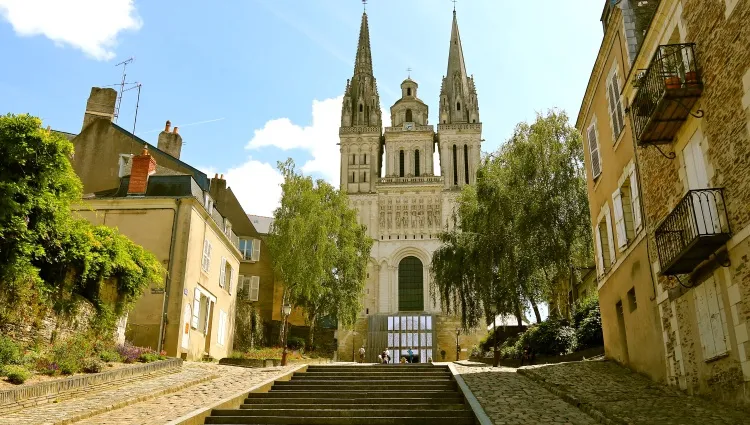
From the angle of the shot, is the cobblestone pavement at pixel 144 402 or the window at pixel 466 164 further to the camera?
the window at pixel 466 164

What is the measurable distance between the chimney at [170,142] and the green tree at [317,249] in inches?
217

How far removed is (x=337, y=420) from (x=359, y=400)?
1840mm

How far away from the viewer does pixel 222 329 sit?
2519 cm

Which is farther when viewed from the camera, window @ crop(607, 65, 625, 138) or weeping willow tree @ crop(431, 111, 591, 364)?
weeping willow tree @ crop(431, 111, 591, 364)

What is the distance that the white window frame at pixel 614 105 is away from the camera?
1420 cm

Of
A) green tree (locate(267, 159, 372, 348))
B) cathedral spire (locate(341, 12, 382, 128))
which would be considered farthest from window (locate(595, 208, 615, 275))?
cathedral spire (locate(341, 12, 382, 128))

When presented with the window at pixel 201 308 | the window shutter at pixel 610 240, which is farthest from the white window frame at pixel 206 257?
the window shutter at pixel 610 240

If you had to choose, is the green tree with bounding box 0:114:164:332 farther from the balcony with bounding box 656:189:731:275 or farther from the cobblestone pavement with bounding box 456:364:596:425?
the balcony with bounding box 656:189:731:275

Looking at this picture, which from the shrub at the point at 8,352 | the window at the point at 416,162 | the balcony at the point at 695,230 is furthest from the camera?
the window at the point at 416,162

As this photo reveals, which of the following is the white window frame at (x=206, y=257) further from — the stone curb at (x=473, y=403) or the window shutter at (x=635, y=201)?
the window shutter at (x=635, y=201)

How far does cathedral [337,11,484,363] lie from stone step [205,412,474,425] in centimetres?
3162

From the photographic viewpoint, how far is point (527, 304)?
27.0m

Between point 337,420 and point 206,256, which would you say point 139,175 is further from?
point 337,420

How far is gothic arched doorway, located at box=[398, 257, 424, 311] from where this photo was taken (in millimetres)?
49125
